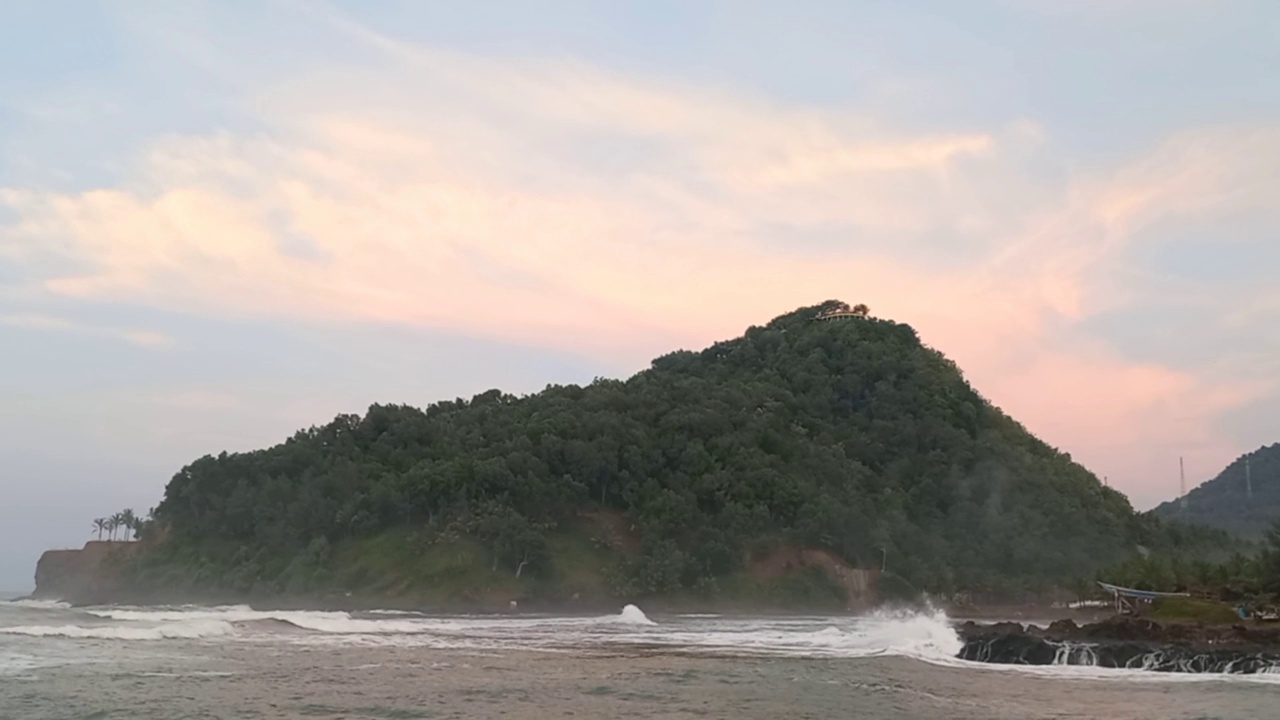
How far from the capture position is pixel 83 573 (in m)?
102

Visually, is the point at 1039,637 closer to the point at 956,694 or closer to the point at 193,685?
the point at 956,694

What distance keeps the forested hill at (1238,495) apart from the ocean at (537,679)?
125 meters

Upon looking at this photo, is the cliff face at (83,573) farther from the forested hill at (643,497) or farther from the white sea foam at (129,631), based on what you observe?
the white sea foam at (129,631)

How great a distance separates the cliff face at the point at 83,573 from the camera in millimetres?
93750

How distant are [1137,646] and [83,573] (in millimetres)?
98526

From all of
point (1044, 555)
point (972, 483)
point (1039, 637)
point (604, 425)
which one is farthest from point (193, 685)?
point (972, 483)

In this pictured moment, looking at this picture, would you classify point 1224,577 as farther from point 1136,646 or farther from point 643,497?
point 643,497

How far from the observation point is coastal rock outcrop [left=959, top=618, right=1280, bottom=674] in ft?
101

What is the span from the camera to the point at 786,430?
10719 cm

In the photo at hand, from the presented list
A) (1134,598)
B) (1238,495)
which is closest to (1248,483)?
(1238,495)

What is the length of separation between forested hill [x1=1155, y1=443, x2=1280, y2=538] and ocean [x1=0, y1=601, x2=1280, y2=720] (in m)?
125

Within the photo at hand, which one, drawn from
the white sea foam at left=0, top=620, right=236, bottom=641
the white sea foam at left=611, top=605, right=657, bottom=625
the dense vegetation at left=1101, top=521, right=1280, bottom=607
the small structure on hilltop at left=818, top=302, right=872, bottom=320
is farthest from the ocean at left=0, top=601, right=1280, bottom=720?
the small structure on hilltop at left=818, top=302, right=872, bottom=320

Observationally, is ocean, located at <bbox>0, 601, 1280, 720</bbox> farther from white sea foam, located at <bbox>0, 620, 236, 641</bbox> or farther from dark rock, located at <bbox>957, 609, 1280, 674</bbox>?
dark rock, located at <bbox>957, 609, 1280, 674</bbox>

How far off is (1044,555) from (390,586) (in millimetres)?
57881
